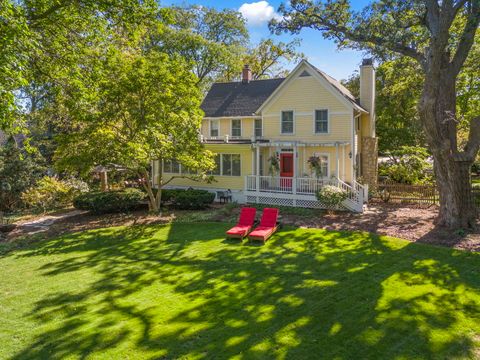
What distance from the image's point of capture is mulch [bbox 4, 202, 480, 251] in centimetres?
1354

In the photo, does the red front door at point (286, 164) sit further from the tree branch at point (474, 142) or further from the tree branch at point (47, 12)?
the tree branch at point (47, 12)

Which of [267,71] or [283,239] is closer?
[283,239]

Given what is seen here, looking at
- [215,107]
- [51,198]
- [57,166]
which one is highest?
[215,107]

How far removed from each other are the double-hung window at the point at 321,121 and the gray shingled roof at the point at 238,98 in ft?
17.1

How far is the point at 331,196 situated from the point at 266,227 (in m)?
4.56

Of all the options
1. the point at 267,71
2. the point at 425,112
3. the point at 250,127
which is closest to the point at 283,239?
the point at 425,112

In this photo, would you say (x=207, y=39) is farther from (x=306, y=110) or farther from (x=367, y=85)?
(x=306, y=110)

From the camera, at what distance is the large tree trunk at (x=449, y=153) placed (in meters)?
14.3

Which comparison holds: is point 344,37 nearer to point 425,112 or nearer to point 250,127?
point 425,112

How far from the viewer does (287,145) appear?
20594 mm

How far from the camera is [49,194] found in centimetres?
2250

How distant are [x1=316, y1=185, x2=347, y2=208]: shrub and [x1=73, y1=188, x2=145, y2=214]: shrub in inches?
401

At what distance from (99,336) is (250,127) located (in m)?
19.6

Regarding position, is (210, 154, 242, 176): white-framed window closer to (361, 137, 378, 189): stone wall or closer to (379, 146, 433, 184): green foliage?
(361, 137, 378, 189): stone wall
